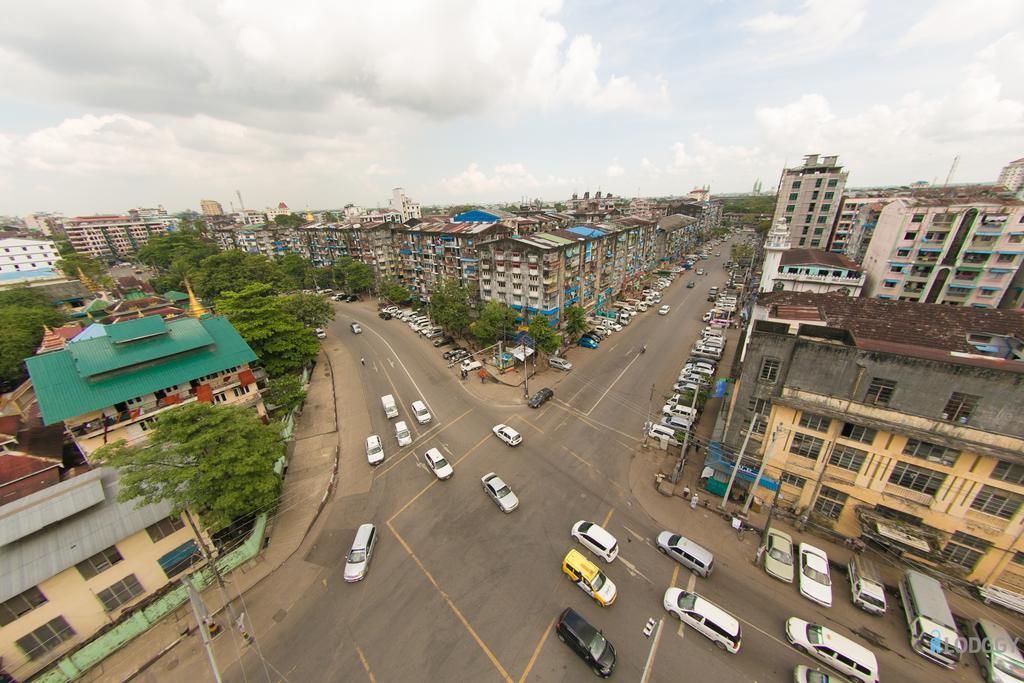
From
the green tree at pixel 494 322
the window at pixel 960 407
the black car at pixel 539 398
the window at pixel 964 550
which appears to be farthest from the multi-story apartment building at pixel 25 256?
the window at pixel 964 550

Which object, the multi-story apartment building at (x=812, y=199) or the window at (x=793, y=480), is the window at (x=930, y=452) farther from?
the multi-story apartment building at (x=812, y=199)

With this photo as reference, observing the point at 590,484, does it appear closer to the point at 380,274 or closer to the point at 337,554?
the point at 337,554

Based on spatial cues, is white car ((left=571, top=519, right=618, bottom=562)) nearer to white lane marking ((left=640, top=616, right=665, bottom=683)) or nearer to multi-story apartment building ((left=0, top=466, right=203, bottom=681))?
white lane marking ((left=640, top=616, right=665, bottom=683))

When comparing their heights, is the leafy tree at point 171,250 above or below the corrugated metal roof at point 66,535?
above

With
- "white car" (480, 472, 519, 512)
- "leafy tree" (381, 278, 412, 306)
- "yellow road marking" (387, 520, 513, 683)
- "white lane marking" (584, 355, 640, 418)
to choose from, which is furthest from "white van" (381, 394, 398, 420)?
"leafy tree" (381, 278, 412, 306)

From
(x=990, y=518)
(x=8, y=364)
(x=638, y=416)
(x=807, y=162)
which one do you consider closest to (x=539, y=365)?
(x=638, y=416)

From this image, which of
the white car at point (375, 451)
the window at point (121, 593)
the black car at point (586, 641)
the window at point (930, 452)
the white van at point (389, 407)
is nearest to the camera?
the black car at point (586, 641)
